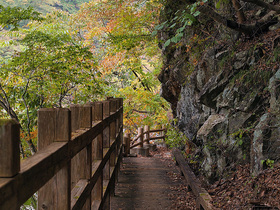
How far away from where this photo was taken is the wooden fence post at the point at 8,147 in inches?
42.2

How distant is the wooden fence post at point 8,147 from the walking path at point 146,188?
4.19 meters

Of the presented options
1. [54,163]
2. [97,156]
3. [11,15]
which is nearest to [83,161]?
[97,156]

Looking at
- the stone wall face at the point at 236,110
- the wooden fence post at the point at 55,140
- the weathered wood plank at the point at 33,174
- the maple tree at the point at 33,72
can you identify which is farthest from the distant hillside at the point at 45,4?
the weathered wood plank at the point at 33,174

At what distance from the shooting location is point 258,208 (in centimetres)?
307

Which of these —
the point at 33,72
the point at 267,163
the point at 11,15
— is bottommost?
the point at 267,163

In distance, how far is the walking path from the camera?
514cm

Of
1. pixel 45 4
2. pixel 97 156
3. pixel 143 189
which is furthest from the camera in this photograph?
pixel 45 4

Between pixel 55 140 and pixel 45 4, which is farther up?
pixel 45 4

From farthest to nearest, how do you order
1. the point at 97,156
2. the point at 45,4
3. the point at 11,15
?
the point at 45,4 < the point at 11,15 < the point at 97,156

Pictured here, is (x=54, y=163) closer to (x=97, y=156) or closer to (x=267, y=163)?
(x=97, y=156)

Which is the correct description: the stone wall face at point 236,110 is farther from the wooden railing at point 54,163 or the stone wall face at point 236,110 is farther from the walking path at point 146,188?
the wooden railing at point 54,163

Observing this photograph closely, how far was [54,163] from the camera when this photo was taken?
5.46 ft

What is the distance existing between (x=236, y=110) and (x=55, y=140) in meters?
3.33

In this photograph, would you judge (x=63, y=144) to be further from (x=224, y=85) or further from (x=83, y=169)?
(x=224, y=85)
